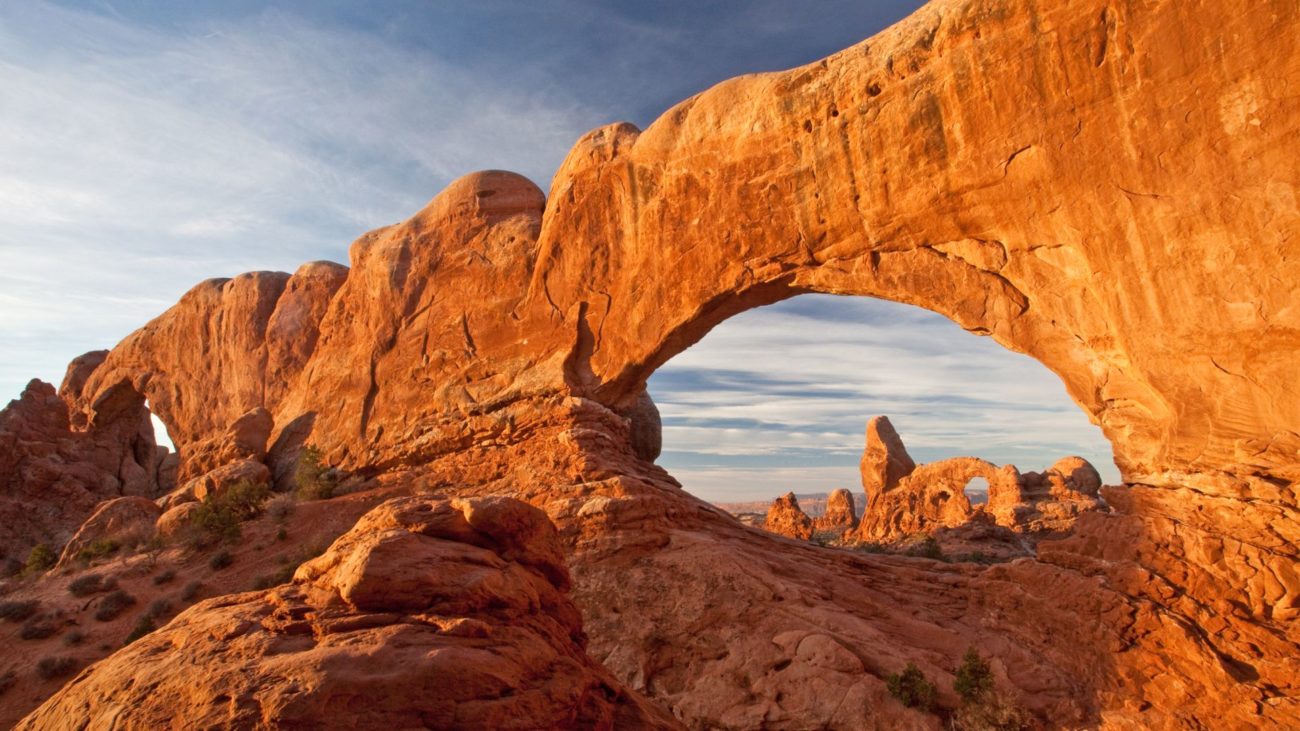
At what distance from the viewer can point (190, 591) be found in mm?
16688

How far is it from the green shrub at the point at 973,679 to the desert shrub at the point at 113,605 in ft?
58.6

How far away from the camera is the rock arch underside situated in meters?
10.4

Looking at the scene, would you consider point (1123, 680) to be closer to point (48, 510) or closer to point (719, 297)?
point (719, 297)

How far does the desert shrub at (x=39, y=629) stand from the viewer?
15.3 m

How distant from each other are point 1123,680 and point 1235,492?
338 cm

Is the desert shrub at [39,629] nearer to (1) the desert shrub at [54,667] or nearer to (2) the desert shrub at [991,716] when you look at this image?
(1) the desert shrub at [54,667]

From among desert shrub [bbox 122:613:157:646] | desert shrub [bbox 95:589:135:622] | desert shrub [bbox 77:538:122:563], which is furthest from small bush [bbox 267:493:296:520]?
desert shrub [bbox 122:613:157:646]

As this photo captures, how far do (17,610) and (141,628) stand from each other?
378 cm

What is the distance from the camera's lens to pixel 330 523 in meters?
18.6

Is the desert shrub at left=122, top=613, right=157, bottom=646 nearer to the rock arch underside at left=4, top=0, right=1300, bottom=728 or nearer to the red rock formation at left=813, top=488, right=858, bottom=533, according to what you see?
the rock arch underside at left=4, top=0, right=1300, bottom=728

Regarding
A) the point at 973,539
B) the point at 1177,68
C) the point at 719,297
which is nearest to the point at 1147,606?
the point at 1177,68

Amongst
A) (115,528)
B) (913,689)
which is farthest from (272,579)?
(913,689)

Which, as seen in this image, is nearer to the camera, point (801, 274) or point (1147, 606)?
point (1147, 606)

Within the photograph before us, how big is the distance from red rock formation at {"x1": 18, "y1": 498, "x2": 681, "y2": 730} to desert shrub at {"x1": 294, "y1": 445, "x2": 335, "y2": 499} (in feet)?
47.6
